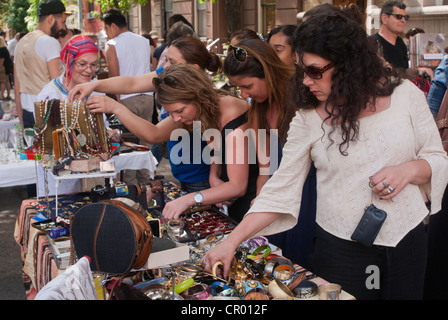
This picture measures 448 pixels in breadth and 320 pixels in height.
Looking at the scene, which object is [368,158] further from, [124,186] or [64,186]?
[64,186]

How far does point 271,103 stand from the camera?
2.48 meters

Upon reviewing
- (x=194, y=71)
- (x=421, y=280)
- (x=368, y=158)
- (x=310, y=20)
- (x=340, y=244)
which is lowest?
(x=421, y=280)

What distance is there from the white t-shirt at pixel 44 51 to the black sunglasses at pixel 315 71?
3700mm

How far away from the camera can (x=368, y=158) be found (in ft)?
5.57

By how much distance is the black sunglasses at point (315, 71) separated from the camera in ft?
5.37

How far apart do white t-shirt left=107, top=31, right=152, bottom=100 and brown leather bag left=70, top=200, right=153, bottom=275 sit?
4.44m

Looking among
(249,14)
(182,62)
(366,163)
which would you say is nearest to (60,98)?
(182,62)

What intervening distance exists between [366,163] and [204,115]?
995 mm

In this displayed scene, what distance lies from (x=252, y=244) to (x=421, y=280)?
2.11 ft

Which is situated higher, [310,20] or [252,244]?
[310,20]

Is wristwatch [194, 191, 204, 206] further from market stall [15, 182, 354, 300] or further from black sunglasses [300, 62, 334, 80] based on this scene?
black sunglasses [300, 62, 334, 80]

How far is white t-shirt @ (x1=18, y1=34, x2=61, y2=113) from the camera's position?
15.7ft

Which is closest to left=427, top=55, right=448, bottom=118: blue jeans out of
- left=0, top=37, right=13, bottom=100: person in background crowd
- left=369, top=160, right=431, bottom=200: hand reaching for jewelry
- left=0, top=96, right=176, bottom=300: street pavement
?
left=369, top=160, right=431, bottom=200: hand reaching for jewelry
